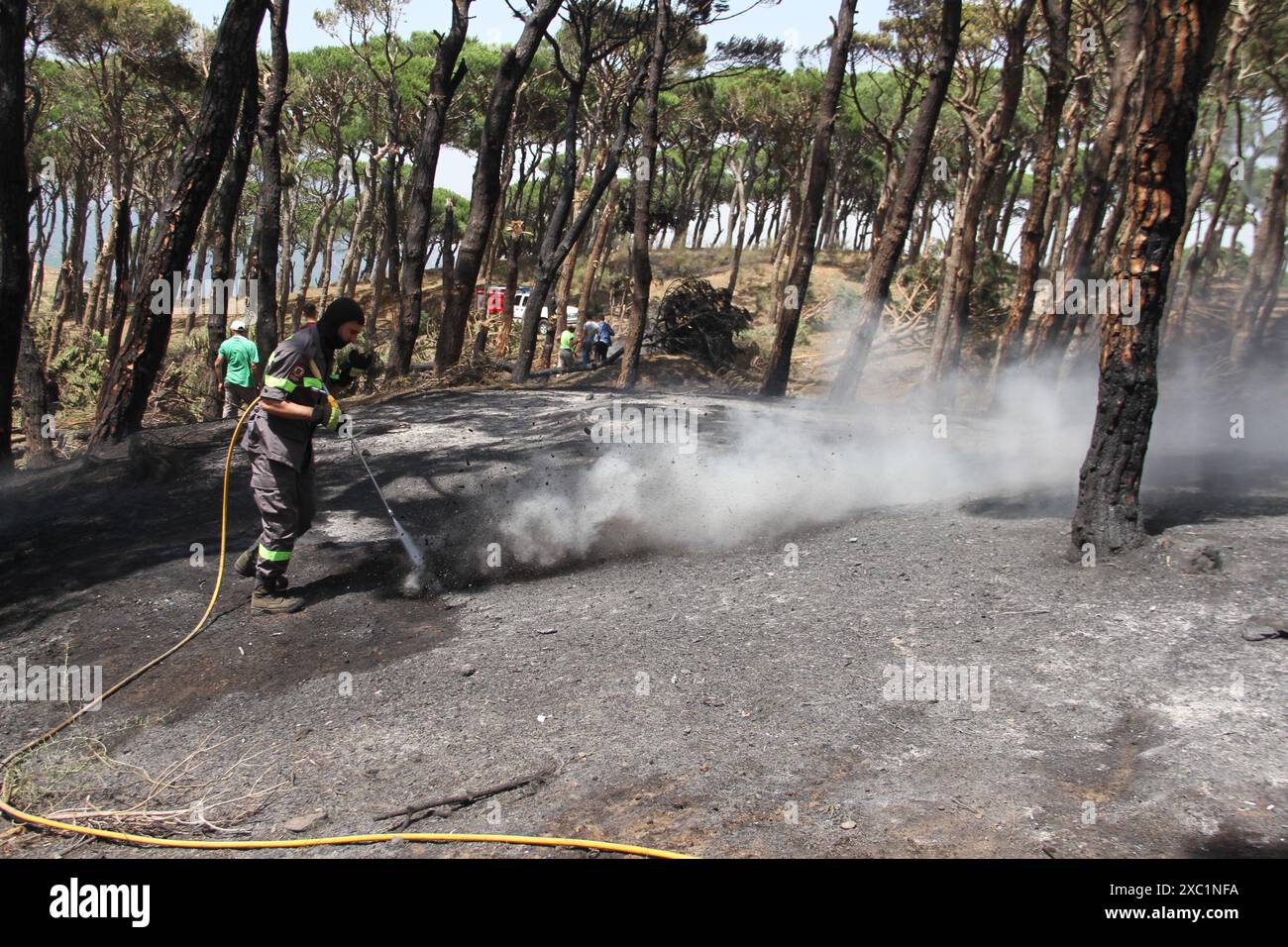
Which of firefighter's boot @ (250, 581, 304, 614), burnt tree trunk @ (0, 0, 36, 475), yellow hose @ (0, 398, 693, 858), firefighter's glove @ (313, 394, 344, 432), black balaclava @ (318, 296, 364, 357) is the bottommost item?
A: yellow hose @ (0, 398, 693, 858)

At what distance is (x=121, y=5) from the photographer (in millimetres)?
23000

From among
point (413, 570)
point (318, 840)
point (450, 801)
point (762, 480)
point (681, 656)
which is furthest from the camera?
point (762, 480)

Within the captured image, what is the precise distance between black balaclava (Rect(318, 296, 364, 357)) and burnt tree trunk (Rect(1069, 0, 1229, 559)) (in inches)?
199

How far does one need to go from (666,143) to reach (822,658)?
125 ft

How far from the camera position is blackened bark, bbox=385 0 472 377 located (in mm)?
14539

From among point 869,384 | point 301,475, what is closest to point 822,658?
point 301,475

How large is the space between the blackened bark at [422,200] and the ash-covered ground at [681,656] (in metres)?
5.74

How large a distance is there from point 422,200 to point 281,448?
9.65 m

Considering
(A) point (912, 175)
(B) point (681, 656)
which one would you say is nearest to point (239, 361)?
(B) point (681, 656)

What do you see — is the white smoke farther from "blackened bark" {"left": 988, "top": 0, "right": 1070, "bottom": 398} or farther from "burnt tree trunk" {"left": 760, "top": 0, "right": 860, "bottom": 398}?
"burnt tree trunk" {"left": 760, "top": 0, "right": 860, "bottom": 398}

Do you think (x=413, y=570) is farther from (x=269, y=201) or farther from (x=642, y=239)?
(x=642, y=239)

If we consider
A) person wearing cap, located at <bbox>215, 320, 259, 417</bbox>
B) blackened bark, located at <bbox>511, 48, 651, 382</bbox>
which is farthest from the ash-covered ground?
blackened bark, located at <bbox>511, 48, 651, 382</bbox>

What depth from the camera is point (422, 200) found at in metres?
14.8
